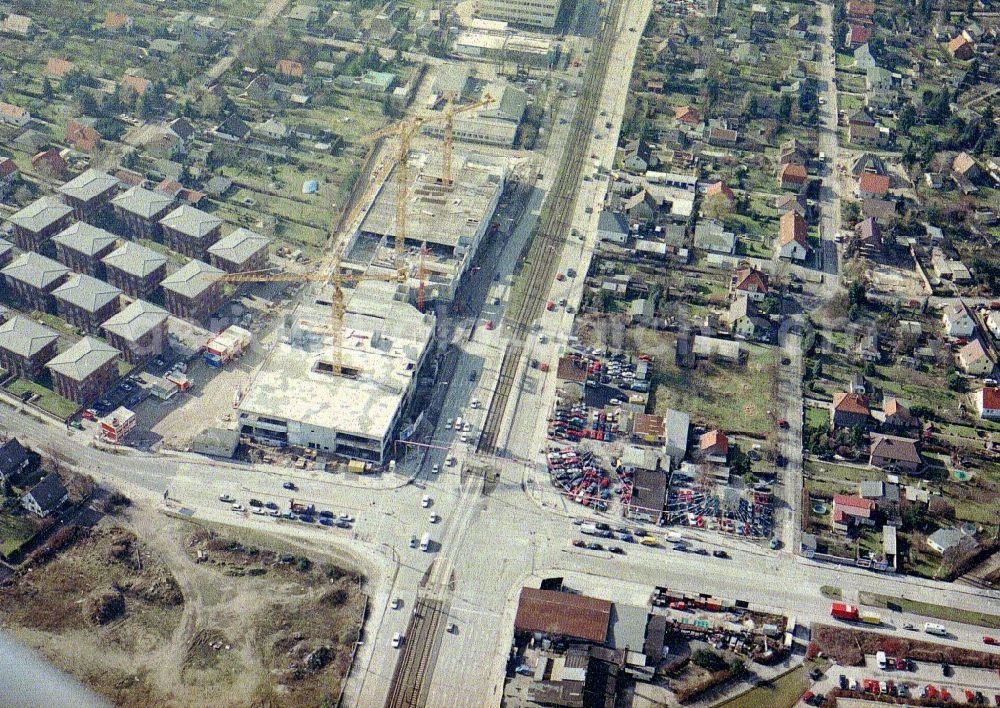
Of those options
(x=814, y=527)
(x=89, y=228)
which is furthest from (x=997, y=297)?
(x=89, y=228)

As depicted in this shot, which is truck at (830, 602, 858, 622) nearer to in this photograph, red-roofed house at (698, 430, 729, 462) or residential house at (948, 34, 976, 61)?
red-roofed house at (698, 430, 729, 462)

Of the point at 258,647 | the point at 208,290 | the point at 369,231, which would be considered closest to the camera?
the point at 258,647

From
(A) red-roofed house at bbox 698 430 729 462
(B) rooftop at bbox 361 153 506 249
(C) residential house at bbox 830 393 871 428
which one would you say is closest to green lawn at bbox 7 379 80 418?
(B) rooftop at bbox 361 153 506 249

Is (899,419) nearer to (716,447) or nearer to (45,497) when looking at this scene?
(716,447)

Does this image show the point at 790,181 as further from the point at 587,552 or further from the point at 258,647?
the point at 258,647

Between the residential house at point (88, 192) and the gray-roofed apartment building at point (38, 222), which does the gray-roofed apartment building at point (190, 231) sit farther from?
the gray-roofed apartment building at point (38, 222)
